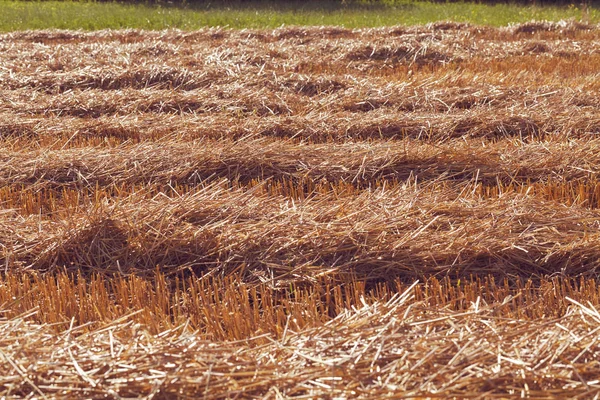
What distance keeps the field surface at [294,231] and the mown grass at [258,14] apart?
657 centimetres

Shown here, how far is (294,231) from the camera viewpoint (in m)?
3.77

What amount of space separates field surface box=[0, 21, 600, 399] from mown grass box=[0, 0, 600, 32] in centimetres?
657

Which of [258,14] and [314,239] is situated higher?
[258,14]

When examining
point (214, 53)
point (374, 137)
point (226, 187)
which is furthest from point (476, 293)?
point (214, 53)

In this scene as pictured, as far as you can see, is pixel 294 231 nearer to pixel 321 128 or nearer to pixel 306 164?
pixel 306 164

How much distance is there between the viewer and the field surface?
2199 mm

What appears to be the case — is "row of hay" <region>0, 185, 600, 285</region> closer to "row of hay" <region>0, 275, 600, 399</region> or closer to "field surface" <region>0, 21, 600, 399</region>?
"field surface" <region>0, 21, 600, 399</region>

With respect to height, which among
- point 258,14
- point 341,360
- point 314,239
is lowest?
point 314,239

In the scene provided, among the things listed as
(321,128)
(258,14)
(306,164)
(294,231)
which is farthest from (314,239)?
(258,14)

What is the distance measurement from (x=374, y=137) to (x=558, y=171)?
150 centimetres

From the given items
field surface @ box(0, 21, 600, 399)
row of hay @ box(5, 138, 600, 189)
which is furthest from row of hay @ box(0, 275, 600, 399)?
row of hay @ box(5, 138, 600, 189)

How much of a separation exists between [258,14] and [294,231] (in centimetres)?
1342

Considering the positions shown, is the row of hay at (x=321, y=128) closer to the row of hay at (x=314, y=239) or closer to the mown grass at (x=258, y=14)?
the row of hay at (x=314, y=239)

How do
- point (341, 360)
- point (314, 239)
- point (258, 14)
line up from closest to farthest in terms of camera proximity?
point (341, 360) < point (314, 239) < point (258, 14)
